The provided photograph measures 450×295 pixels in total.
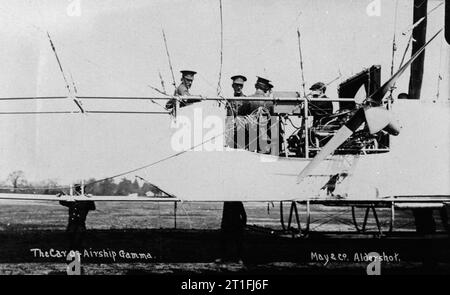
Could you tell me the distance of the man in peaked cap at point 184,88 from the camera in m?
7.43

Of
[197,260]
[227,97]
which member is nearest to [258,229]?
[197,260]

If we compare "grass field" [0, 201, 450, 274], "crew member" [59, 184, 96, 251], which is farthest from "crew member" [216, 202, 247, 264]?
"crew member" [59, 184, 96, 251]

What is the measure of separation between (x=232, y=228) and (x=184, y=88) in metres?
3.18

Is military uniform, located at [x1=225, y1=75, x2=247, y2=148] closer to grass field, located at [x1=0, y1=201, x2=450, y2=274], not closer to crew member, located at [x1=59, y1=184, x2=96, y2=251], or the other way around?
grass field, located at [x1=0, y1=201, x2=450, y2=274]

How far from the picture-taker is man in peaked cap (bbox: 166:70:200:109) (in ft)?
24.4

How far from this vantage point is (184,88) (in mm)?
7852

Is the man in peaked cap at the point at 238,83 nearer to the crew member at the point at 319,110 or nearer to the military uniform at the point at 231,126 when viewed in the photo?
the military uniform at the point at 231,126

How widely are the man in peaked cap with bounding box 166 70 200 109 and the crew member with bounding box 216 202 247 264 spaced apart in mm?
2417

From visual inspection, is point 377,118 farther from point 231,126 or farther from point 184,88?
point 184,88

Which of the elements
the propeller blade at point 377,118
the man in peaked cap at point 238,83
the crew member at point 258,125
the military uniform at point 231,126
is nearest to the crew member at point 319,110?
the crew member at point 258,125

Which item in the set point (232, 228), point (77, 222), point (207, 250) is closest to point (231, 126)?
point (232, 228)

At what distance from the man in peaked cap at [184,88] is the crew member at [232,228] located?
7.93 ft

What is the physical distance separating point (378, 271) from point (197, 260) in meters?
3.94

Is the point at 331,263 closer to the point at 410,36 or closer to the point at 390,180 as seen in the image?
the point at 390,180
